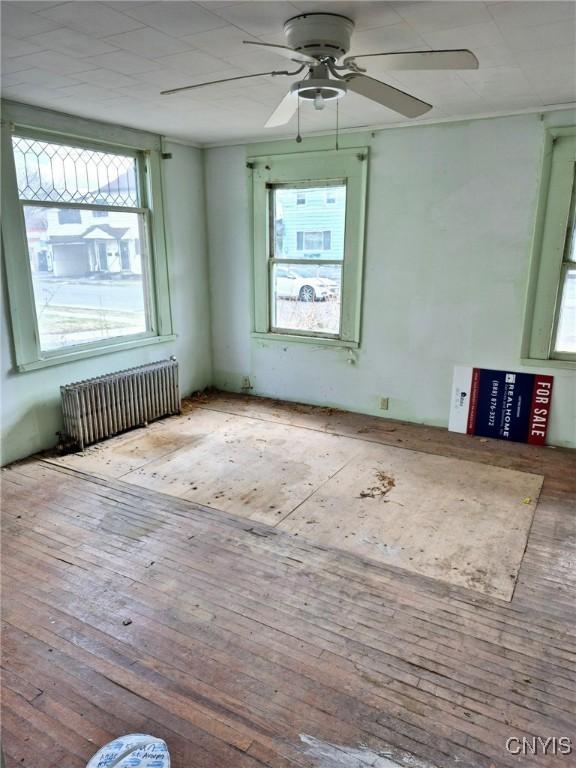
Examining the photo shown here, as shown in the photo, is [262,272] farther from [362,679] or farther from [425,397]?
[362,679]

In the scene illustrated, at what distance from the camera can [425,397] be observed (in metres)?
4.98

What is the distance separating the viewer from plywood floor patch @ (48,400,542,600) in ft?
9.86

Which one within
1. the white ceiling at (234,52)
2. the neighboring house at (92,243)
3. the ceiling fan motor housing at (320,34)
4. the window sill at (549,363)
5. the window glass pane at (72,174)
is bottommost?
the window sill at (549,363)

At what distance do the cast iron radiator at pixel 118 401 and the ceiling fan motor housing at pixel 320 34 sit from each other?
3.13 meters

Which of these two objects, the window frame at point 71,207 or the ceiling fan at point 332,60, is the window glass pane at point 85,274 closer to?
the window frame at point 71,207

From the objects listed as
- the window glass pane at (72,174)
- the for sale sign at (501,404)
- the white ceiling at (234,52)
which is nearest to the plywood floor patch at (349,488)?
the for sale sign at (501,404)

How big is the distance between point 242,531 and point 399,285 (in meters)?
2.86

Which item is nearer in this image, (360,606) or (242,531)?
(360,606)

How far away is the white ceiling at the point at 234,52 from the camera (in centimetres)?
224

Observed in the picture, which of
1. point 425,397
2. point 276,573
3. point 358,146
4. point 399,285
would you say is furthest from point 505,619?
point 358,146

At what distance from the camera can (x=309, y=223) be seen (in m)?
5.26

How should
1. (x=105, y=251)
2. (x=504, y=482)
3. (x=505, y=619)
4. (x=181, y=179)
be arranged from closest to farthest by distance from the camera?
(x=505, y=619) < (x=504, y=482) < (x=105, y=251) < (x=181, y=179)

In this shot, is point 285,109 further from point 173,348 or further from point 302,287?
point 173,348

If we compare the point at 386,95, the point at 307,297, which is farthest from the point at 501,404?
the point at 386,95
